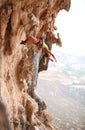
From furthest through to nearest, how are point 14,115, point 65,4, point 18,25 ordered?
point 65,4 < point 14,115 < point 18,25

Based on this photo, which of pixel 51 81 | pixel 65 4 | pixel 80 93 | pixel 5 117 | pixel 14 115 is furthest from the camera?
pixel 51 81

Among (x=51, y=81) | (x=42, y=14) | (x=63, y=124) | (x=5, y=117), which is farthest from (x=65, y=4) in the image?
(x=51, y=81)

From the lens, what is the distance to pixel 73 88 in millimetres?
86250

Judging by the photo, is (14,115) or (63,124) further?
(63,124)

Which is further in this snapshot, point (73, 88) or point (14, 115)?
point (73, 88)

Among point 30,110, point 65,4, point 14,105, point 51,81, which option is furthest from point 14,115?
point 51,81

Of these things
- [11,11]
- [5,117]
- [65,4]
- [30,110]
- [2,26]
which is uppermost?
[65,4]

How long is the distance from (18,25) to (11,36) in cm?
51

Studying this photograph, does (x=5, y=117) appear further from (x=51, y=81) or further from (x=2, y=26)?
(x=51, y=81)

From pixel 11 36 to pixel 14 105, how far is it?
3955 mm

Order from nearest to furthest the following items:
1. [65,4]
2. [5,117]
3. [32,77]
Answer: [5,117] < [65,4] < [32,77]

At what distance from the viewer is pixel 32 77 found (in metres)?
16.0

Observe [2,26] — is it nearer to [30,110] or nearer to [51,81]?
[30,110]

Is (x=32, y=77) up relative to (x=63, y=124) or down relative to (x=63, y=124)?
up
